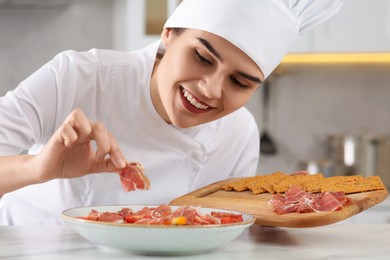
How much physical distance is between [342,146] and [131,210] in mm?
2358

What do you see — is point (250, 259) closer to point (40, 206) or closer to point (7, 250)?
point (7, 250)

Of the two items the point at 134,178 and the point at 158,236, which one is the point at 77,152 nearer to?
the point at 134,178

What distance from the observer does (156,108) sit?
1.72 meters

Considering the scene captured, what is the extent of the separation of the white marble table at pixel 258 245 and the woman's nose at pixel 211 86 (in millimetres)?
284

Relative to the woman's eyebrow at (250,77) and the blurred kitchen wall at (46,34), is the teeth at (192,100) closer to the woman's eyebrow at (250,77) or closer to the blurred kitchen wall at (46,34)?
the woman's eyebrow at (250,77)

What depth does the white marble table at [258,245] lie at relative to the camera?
1.05 metres

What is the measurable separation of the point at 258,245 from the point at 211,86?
0.39 m

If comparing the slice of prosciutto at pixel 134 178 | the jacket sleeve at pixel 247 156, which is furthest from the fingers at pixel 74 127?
the jacket sleeve at pixel 247 156

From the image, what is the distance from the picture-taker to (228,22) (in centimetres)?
147

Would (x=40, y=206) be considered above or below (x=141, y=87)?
below

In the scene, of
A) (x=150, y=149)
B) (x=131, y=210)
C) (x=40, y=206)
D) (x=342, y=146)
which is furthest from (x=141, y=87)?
(x=342, y=146)

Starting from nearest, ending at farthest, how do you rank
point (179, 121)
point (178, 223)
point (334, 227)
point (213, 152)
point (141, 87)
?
1. point (178, 223)
2. point (334, 227)
3. point (179, 121)
4. point (141, 87)
5. point (213, 152)

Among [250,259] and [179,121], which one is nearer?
[250,259]

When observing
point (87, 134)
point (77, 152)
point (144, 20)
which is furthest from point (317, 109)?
point (87, 134)
